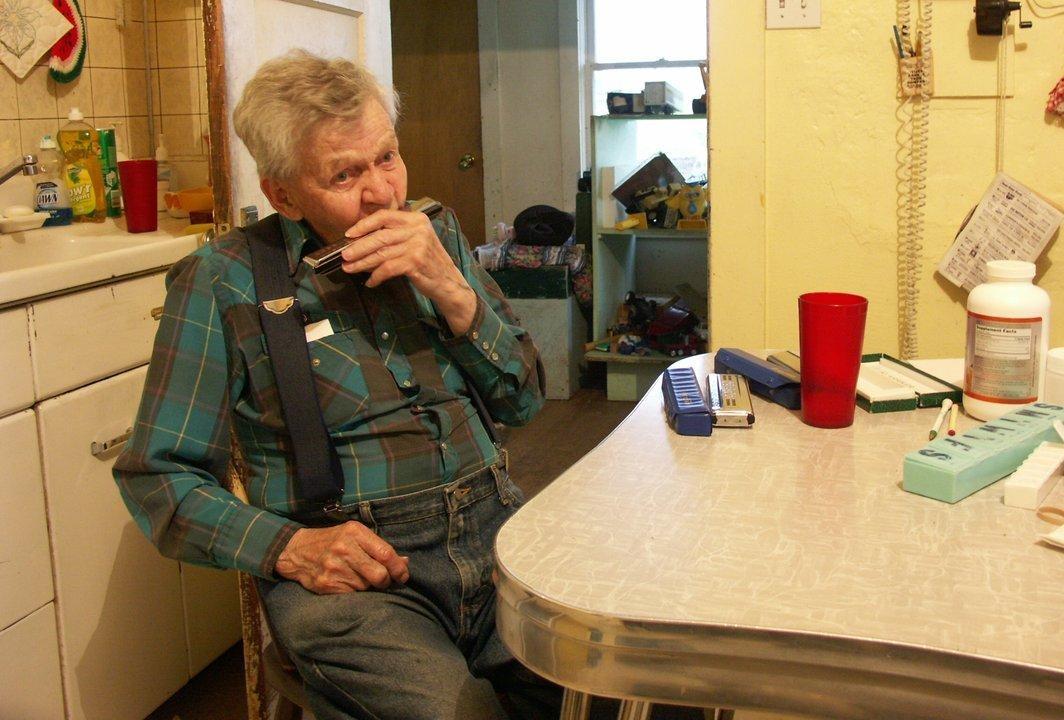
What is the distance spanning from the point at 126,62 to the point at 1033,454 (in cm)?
256

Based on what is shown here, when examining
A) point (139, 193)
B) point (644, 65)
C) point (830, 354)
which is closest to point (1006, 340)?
point (830, 354)

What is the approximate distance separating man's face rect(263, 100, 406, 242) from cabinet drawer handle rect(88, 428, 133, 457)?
87cm

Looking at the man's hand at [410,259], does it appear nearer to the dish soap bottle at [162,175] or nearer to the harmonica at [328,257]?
the harmonica at [328,257]

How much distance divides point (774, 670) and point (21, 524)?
5.07 ft

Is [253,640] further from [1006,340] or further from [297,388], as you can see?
[1006,340]

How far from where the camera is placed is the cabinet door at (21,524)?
1895 millimetres

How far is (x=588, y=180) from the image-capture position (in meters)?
4.87

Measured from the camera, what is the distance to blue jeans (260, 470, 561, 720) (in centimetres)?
126

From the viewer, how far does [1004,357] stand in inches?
53.1

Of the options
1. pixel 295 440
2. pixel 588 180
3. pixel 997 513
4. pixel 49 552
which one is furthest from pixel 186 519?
pixel 588 180

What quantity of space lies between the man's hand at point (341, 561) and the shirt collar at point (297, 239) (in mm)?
370

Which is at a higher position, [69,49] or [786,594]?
[69,49]

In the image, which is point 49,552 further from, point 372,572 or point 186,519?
point 372,572

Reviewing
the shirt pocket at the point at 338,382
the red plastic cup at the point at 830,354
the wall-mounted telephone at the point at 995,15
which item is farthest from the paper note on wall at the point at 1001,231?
the shirt pocket at the point at 338,382
